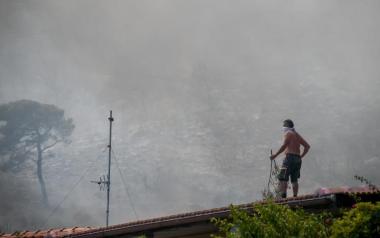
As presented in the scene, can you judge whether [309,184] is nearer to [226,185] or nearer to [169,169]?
[226,185]

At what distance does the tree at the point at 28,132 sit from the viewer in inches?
1982

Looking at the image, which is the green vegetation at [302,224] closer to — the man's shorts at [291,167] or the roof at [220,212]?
the roof at [220,212]

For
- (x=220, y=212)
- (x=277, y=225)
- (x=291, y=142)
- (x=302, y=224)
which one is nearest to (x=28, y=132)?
(x=291, y=142)

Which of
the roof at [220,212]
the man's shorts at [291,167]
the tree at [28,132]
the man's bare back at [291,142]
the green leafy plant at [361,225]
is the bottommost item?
the green leafy plant at [361,225]

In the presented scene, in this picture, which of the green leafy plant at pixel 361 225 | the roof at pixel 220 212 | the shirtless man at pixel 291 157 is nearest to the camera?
the green leafy plant at pixel 361 225

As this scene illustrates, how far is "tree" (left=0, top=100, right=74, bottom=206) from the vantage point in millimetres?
50344

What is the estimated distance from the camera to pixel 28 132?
50.6 meters

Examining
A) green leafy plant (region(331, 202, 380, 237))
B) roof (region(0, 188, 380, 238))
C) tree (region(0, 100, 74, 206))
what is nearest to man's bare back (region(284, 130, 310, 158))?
roof (region(0, 188, 380, 238))

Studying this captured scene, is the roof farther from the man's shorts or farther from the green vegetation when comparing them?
the man's shorts

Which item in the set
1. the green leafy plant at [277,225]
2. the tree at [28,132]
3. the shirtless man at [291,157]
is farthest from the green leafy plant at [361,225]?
the tree at [28,132]

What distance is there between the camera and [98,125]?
64625mm

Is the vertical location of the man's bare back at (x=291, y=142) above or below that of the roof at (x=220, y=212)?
above

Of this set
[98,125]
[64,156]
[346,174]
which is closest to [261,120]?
[346,174]

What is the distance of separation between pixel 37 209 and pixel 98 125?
23.0m
